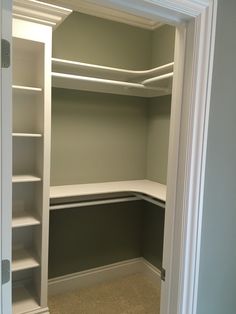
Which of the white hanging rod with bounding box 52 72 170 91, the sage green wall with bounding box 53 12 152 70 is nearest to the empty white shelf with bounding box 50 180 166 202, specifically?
the white hanging rod with bounding box 52 72 170 91

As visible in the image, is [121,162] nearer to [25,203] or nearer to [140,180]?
[140,180]

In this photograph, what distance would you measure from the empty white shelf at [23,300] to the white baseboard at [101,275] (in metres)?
0.30

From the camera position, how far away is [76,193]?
228cm

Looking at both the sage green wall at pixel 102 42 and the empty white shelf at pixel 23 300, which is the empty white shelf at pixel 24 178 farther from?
the sage green wall at pixel 102 42

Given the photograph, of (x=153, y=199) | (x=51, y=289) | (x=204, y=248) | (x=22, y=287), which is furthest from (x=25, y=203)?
(x=204, y=248)

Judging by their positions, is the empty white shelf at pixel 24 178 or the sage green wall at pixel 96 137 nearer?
the empty white shelf at pixel 24 178

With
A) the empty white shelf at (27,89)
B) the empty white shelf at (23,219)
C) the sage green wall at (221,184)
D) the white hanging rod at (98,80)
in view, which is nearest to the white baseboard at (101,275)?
the empty white shelf at (23,219)

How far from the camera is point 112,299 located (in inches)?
99.5

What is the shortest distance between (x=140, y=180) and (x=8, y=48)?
7.57ft

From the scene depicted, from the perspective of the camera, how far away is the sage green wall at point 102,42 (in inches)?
95.9

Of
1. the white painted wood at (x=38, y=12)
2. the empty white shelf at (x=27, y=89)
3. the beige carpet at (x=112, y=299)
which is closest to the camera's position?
the white painted wood at (x=38, y=12)

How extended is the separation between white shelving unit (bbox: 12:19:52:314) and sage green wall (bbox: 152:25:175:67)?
123cm

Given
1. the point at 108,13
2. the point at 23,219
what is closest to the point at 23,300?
the point at 23,219

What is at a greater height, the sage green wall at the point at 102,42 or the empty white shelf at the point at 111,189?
A: the sage green wall at the point at 102,42
